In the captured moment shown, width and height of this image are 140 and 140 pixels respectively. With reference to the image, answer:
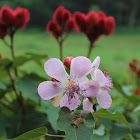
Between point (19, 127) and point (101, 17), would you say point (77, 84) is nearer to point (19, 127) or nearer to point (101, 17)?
point (19, 127)

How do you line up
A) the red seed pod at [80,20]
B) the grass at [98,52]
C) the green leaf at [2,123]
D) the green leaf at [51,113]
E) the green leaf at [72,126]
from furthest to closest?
the grass at [98,52] → the red seed pod at [80,20] → the green leaf at [2,123] → the green leaf at [51,113] → the green leaf at [72,126]

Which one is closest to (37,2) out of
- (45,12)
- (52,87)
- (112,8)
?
(45,12)

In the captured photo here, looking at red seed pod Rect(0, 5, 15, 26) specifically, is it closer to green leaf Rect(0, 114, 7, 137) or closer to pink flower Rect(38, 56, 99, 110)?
green leaf Rect(0, 114, 7, 137)

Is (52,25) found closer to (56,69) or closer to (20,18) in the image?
(20,18)

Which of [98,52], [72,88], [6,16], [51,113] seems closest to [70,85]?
[72,88]

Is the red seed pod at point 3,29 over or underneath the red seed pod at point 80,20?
underneath

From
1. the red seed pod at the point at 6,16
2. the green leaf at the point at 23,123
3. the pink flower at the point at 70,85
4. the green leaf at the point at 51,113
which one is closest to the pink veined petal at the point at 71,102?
the pink flower at the point at 70,85

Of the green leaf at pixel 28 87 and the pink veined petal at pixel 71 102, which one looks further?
the green leaf at pixel 28 87

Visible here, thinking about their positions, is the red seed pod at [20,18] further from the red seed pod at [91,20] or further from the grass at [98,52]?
the grass at [98,52]
